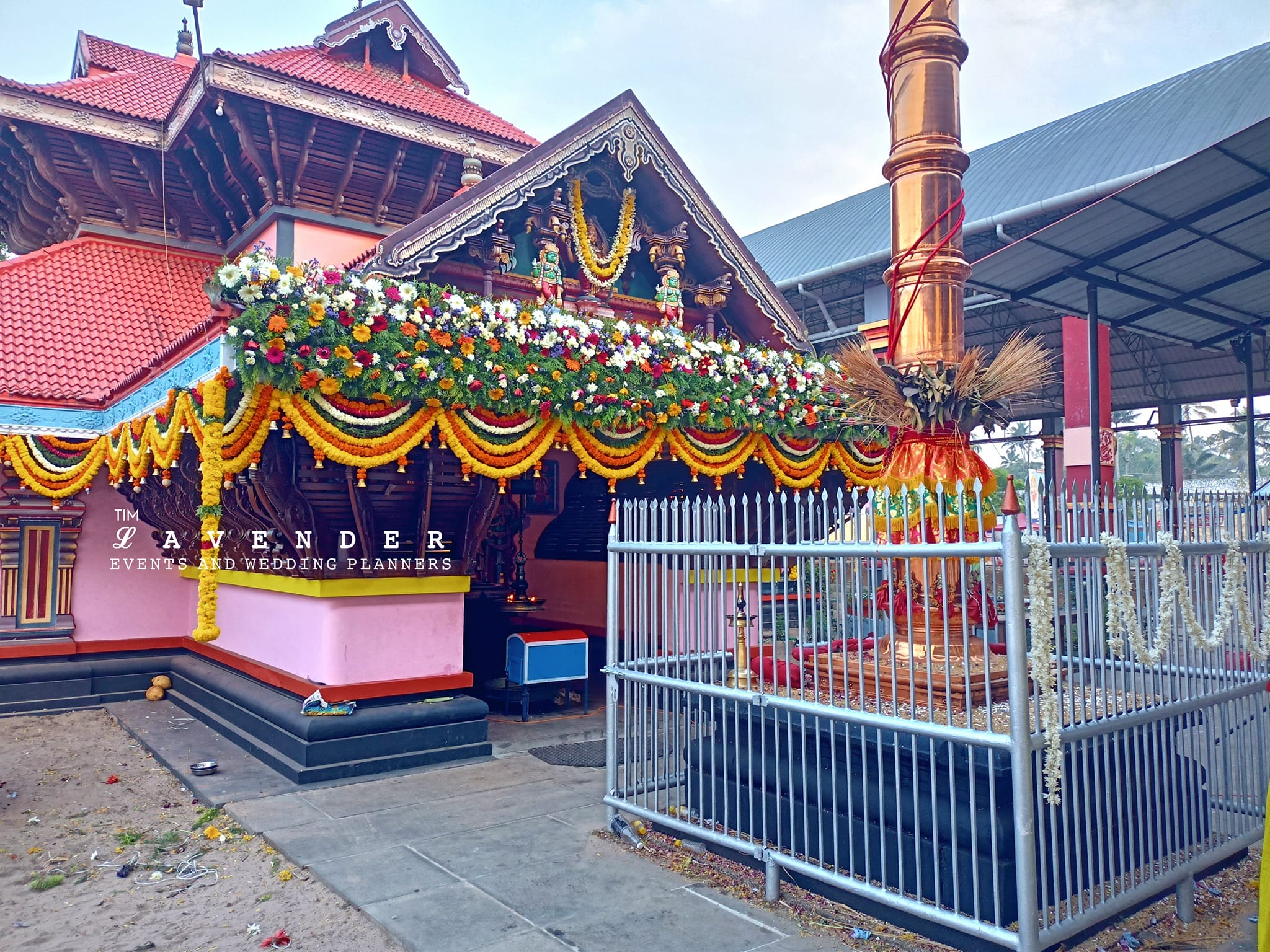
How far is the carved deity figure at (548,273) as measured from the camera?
8.84m

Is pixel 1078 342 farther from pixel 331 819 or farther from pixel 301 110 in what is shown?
pixel 331 819

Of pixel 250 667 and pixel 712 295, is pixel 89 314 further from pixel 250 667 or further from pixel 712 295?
pixel 712 295

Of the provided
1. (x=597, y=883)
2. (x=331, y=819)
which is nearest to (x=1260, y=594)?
(x=597, y=883)

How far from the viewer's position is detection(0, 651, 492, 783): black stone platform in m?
7.41

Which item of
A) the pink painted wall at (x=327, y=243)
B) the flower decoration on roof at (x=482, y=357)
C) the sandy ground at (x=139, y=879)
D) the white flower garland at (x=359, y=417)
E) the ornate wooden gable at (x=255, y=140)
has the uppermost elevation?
the ornate wooden gable at (x=255, y=140)

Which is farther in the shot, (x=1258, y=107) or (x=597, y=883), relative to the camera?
(x=1258, y=107)

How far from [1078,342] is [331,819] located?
14325 millimetres

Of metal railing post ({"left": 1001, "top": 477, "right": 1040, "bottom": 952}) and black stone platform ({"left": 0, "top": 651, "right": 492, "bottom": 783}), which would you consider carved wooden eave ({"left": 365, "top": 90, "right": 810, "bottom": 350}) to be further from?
metal railing post ({"left": 1001, "top": 477, "right": 1040, "bottom": 952})

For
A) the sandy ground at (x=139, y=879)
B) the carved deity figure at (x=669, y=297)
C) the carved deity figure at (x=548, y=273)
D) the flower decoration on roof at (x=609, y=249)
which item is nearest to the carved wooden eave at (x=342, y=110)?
the flower decoration on roof at (x=609, y=249)

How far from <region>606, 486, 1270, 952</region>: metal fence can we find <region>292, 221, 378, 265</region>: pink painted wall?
21.8 ft

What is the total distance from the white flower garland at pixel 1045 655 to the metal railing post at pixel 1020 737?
77 mm

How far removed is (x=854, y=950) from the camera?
4195 mm

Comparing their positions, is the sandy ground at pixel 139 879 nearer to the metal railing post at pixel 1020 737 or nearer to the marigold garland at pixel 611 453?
the metal railing post at pixel 1020 737

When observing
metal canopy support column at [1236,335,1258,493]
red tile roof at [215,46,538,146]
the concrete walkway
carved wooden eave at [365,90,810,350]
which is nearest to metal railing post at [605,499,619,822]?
the concrete walkway
